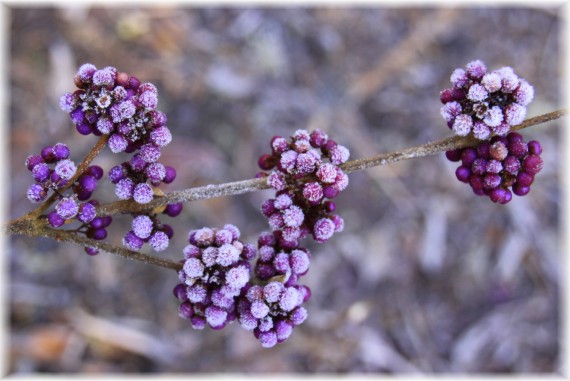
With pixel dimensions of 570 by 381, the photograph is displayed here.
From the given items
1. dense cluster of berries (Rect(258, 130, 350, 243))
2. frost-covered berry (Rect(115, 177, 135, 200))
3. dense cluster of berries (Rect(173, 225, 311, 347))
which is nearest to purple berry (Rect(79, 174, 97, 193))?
frost-covered berry (Rect(115, 177, 135, 200))

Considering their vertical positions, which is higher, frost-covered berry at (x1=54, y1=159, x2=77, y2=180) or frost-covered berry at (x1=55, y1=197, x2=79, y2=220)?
frost-covered berry at (x1=54, y1=159, x2=77, y2=180)

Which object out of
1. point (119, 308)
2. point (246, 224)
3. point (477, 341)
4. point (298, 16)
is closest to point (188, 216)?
point (246, 224)

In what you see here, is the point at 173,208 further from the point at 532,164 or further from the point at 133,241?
the point at 532,164

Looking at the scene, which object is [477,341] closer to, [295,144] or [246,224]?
[246,224]

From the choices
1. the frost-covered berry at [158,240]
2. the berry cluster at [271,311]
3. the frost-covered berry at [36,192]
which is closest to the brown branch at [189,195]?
the frost-covered berry at [158,240]

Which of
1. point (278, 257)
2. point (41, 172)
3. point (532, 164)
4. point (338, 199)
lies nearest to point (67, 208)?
point (41, 172)

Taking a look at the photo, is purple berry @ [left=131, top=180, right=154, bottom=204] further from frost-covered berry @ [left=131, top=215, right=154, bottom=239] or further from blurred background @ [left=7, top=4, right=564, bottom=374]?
blurred background @ [left=7, top=4, right=564, bottom=374]
